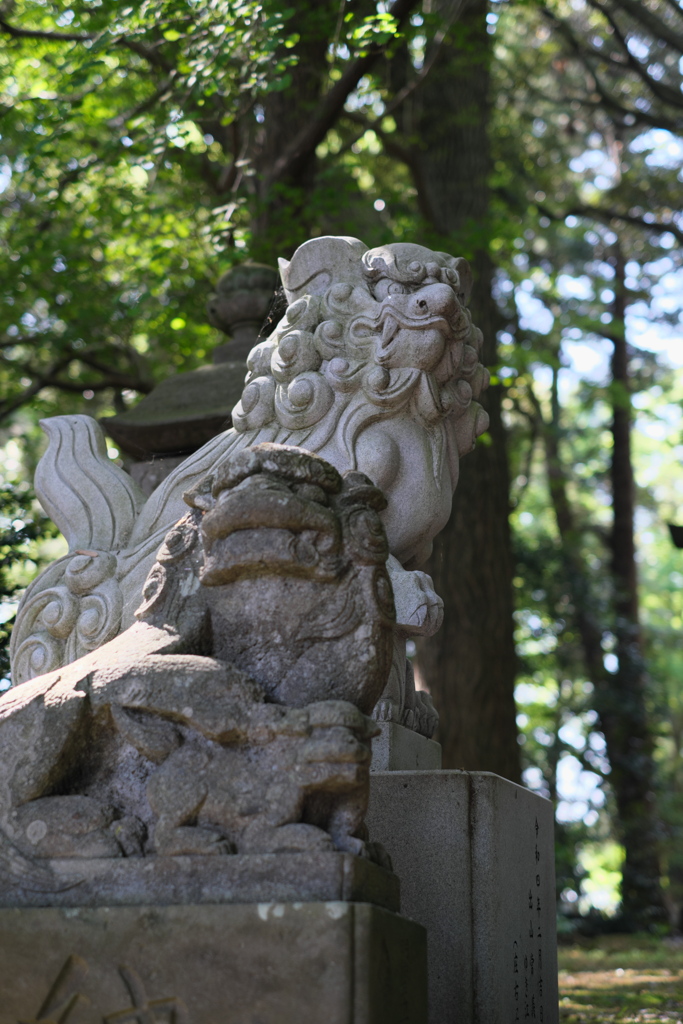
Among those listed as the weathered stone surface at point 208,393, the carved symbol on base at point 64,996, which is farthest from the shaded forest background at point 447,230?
the carved symbol on base at point 64,996

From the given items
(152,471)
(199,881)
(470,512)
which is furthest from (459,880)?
(470,512)

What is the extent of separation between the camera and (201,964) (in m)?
2.13

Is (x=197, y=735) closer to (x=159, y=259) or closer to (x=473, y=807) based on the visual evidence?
(x=473, y=807)

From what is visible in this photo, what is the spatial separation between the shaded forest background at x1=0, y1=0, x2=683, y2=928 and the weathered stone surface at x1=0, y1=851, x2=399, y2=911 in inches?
135

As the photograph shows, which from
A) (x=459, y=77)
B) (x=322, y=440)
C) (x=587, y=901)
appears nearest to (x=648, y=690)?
(x=587, y=901)

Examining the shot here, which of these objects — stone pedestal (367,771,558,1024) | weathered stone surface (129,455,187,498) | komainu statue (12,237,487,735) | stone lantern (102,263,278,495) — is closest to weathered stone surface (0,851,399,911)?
stone pedestal (367,771,558,1024)

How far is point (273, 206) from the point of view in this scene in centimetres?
853

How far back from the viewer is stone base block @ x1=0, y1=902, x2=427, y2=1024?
2.09 m

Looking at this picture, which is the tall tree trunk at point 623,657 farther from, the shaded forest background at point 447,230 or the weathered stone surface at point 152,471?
the weathered stone surface at point 152,471

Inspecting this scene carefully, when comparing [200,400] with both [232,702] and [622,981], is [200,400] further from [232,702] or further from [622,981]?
[622,981]

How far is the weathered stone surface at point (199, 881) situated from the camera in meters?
2.19

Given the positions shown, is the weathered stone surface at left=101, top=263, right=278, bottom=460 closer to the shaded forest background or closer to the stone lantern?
the stone lantern

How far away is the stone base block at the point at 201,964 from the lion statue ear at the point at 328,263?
255 centimetres

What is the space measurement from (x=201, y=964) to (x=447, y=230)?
27.5 feet
